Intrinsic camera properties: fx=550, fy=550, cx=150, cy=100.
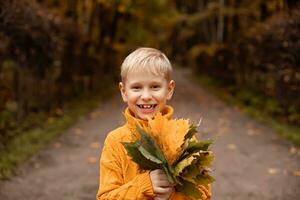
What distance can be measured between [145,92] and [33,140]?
8434 mm

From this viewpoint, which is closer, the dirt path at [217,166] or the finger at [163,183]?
the finger at [163,183]

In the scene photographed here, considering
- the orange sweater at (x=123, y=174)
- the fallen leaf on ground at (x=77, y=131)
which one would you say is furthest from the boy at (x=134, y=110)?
the fallen leaf on ground at (x=77, y=131)

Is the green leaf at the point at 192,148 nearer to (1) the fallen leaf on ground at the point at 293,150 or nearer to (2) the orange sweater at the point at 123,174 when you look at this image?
(2) the orange sweater at the point at 123,174

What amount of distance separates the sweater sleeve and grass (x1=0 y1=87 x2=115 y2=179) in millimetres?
5516

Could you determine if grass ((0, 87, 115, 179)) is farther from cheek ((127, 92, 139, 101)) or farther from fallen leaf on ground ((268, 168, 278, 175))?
cheek ((127, 92, 139, 101))

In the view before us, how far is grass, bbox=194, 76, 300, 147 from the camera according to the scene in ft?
38.6

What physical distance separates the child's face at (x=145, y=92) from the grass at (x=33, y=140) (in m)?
5.61

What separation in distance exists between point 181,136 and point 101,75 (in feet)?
74.3

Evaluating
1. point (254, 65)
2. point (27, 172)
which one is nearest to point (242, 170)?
point (27, 172)

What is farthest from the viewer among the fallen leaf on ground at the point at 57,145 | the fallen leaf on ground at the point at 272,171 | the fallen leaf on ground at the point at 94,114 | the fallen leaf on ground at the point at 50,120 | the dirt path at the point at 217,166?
the fallen leaf on ground at the point at 94,114

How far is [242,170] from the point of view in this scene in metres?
8.82

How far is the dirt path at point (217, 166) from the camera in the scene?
7.36 meters

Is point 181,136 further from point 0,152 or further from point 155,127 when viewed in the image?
A: point 0,152

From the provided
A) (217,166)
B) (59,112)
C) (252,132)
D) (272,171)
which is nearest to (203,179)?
(272,171)
